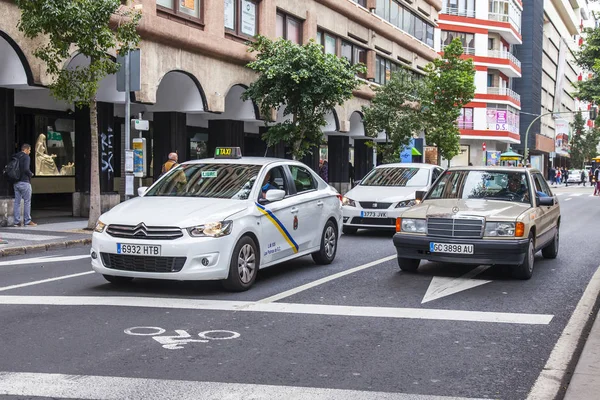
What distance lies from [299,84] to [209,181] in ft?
46.4

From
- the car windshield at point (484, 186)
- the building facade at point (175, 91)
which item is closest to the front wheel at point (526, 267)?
the car windshield at point (484, 186)

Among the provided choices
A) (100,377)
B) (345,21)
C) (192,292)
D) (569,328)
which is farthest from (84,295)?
(345,21)

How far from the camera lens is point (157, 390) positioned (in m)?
4.82

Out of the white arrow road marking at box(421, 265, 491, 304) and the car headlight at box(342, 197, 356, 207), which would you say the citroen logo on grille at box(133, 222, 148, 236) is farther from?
the car headlight at box(342, 197, 356, 207)

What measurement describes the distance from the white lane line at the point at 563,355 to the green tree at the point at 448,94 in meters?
28.2

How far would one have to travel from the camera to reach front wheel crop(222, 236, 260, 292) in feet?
27.1

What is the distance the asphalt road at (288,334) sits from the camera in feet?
16.4

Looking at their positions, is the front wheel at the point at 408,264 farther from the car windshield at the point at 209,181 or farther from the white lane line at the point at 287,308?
the white lane line at the point at 287,308

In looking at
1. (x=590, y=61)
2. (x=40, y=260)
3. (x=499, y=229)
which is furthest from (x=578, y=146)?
(x=40, y=260)

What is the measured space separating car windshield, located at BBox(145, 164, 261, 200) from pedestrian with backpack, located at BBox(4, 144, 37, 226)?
7.90 metres

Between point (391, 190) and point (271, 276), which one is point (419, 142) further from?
point (271, 276)

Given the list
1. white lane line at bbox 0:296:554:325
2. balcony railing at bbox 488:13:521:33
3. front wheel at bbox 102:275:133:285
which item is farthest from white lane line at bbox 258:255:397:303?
balcony railing at bbox 488:13:521:33

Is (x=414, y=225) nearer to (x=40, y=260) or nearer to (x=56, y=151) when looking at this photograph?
(x=40, y=260)

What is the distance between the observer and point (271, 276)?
9.84m
